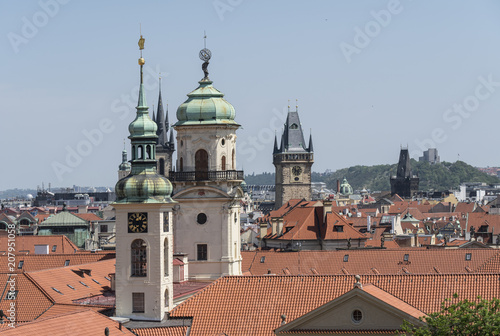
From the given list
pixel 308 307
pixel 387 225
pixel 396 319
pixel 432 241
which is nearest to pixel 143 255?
pixel 308 307

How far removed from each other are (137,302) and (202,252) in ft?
42.6

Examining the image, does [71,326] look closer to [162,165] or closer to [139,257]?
[139,257]

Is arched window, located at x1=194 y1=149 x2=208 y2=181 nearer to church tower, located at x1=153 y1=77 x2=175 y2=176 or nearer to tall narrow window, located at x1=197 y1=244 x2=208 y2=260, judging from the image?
tall narrow window, located at x1=197 y1=244 x2=208 y2=260

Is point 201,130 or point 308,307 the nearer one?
point 308,307

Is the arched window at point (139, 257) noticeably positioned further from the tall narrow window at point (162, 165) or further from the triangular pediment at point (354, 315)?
the tall narrow window at point (162, 165)

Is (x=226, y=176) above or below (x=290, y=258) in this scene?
above

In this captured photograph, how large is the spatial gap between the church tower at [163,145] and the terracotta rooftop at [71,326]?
127 metres

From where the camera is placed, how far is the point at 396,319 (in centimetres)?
4322

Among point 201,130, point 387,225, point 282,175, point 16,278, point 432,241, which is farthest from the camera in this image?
point 282,175

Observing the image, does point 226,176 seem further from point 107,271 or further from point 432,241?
point 432,241

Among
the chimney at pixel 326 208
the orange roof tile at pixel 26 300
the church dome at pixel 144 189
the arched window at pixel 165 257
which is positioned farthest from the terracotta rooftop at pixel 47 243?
the church dome at pixel 144 189

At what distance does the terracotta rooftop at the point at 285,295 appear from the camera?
46.2 meters

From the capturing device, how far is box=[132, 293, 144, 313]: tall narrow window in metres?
49.5

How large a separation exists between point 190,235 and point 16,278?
10.2 meters
